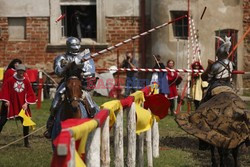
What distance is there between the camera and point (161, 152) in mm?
14031

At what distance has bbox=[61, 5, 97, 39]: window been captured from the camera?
28.0 meters

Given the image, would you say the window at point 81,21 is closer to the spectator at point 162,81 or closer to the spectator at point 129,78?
the spectator at point 129,78

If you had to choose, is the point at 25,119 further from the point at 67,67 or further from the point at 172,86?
the point at 172,86

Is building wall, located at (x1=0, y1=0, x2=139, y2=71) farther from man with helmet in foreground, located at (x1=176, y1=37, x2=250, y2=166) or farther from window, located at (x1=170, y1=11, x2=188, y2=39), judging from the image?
man with helmet in foreground, located at (x1=176, y1=37, x2=250, y2=166)

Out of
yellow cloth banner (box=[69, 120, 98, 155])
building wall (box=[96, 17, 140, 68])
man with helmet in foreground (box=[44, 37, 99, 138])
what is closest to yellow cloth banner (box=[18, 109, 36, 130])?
man with helmet in foreground (box=[44, 37, 99, 138])

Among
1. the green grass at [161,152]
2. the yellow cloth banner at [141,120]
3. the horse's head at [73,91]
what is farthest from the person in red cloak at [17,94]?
the horse's head at [73,91]

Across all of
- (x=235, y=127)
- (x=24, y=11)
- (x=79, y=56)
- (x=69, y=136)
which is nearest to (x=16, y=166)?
(x=79, y=56)

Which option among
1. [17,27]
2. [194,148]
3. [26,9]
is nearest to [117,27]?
[26,9]

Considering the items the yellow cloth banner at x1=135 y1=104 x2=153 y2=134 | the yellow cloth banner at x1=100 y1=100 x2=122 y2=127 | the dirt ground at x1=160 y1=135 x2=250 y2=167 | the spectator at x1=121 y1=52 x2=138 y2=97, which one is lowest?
the dirt ground at x1=160 y1=135 x2=250 y2=167

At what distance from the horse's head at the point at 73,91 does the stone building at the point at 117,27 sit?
1582 cm

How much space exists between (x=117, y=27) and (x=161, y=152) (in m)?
13.7

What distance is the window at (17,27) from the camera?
27.9 metres

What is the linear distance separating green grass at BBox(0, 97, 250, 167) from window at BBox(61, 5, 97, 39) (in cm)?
990

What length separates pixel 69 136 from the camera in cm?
577
